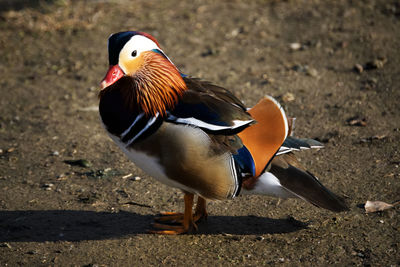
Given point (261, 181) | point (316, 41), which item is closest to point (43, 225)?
point (261, 181)

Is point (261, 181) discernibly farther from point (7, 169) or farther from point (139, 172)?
point (7, 169)

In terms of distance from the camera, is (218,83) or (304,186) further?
(218,83)

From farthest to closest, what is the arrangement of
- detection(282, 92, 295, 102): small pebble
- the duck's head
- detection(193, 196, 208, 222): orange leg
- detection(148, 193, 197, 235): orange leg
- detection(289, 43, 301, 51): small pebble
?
detection(289, 43, 301, 51): small pebble → detection(282, 92, 295, 102): small pebble → detection(193, 196, 208, 222): orange leg → detection(148, 193, 197, 235): orange leg → the duck's head

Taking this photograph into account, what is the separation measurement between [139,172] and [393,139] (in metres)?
2.22

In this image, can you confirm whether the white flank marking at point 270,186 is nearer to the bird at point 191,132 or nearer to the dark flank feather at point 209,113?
the bird at point 191,132

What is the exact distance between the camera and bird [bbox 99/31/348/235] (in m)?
3.23

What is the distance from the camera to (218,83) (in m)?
5.90

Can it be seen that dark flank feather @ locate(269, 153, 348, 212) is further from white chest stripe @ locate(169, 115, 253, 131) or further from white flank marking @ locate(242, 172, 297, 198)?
white chest stripe @ locate(169, 115, 253, 131)

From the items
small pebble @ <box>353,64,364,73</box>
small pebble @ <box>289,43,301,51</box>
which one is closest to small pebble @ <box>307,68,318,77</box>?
small pebble @ <box>353,64,364,73</box>

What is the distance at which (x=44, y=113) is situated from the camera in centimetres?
552

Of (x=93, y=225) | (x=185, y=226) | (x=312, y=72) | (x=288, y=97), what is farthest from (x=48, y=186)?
(x=312, y=72)

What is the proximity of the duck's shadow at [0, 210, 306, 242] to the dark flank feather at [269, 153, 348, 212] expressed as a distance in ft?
1.20

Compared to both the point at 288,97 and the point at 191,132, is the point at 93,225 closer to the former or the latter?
the point at 191,132

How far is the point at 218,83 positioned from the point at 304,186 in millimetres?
2696
